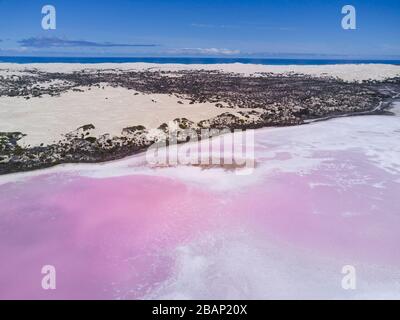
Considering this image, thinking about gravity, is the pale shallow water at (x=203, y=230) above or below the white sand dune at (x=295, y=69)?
below

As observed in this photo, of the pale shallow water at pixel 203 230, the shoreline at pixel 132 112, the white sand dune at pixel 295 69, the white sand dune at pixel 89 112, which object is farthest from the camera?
the white sand dune at pixel 295 69

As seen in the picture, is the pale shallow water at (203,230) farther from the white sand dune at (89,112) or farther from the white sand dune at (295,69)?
the white sand dune at (295,69)

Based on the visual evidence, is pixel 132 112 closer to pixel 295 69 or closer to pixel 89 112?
pixel 89 112

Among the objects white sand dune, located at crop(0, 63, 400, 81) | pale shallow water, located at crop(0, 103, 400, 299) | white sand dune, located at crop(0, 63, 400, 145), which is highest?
white sand dune, located at crop(0, 63, 400, 81)

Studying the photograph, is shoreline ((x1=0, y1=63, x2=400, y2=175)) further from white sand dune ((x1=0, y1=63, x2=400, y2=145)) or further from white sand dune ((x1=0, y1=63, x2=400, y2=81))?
white sand dune ((x1=0, y1=63, x2=400, y2=81))

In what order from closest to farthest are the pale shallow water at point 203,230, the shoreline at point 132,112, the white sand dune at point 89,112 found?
the pale shallow water at point 203,230 → the shoreline at point 132,112 → the white sand dune at point 89,112

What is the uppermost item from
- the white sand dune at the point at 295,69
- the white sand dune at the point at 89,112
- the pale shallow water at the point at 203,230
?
the white sand dune at the point at 295,69

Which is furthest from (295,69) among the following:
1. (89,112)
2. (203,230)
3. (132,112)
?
(203,230)

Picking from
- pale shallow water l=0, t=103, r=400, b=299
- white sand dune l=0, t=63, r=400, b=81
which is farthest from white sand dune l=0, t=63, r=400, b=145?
white sand dune l=0, t=63, r=400, b=81

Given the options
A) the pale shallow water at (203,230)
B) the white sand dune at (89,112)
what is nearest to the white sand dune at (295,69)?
the white sand dune at (89,112)
